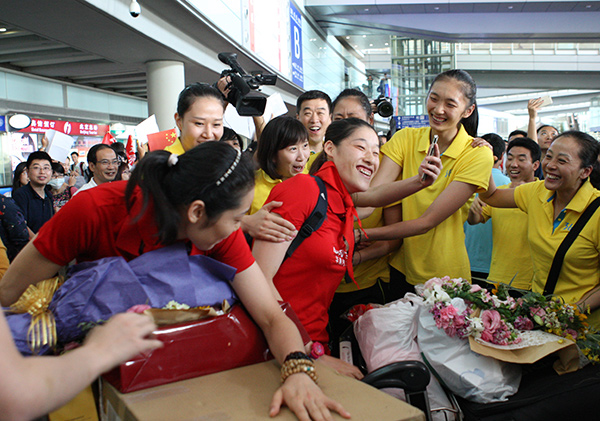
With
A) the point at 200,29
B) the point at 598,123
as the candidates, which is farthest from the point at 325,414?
the point at 598,123

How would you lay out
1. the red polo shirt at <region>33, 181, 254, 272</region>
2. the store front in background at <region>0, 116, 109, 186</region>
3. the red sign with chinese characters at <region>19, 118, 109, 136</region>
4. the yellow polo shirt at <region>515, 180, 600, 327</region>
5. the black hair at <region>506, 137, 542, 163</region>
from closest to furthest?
the red polo shirt at <region>33, 181, 254, 272</region>
the yellow polo shirt at <region>515, 180, 600, 327</region>
the black hair at <region>506, 137, 542, 163</region>
the store front in background at <region>0, 116, 109, 186</region>
the red sign with chinese characters at <region>19, 118, 109, 136</region>

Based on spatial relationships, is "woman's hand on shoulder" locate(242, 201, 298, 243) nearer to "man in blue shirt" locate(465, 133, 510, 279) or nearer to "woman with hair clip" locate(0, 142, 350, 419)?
"woman with hair clip" locate(0, 142, 350, 419)

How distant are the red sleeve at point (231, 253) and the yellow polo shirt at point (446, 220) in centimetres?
110

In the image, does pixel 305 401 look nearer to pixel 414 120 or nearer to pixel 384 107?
pixel 384 107

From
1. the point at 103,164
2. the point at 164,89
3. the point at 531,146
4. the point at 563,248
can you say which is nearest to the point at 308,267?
the point at 563,248

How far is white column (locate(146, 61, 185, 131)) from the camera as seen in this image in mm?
7020

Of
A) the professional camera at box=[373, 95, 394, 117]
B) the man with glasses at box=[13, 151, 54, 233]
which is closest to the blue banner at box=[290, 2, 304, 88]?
the man with glasses at box=[13, 151, 54, 233]

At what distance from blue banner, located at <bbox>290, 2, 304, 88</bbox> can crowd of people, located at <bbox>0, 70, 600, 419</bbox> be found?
8945 millimetres

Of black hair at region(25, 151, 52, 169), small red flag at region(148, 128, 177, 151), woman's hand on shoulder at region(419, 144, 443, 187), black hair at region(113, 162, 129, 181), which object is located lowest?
woman's hand on shoulder at region(419, 144, 443, 187)

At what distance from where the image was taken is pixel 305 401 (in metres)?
1.00

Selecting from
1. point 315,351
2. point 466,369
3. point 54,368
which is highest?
point 54,368

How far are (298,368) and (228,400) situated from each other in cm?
19

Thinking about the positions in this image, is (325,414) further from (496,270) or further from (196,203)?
(496,270)

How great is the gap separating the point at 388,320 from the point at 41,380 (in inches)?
48.0
